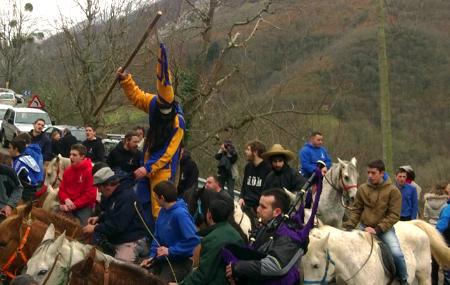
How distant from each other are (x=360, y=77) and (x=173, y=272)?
45.6 metres

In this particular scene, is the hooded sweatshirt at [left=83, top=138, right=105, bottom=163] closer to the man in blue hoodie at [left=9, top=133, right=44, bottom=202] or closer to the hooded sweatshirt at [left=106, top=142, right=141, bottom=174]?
the hooded sweatshirt at [left=106, top=142, right=141, bottom=174]

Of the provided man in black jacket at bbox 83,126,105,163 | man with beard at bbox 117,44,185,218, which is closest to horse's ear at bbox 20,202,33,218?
man with beard at bbox 117,44,185,218

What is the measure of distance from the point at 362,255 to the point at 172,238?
9.58 feet

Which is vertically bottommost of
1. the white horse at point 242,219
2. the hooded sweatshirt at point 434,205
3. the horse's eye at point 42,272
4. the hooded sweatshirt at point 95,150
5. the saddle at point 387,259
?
the hooded sweatshirt at point 434,205

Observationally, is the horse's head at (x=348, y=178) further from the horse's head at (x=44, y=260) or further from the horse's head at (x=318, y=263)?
the horse's head at (x=44, y=260)

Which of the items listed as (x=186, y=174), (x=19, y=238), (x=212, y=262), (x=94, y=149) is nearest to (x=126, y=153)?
(x=186, y=174)

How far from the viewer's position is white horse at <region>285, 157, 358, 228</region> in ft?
35.5

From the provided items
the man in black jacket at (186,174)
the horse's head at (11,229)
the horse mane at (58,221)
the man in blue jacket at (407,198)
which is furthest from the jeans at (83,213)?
the man in blue jacket at (407,198)

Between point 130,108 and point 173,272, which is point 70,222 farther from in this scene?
point 130,108

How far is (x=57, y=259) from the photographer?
6379mm

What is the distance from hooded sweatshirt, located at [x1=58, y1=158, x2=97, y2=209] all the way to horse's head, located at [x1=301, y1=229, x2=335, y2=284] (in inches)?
142

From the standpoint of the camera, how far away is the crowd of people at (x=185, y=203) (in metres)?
6.19

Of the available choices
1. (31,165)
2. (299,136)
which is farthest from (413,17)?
(31,165)

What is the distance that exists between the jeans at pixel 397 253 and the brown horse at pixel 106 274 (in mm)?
3999
